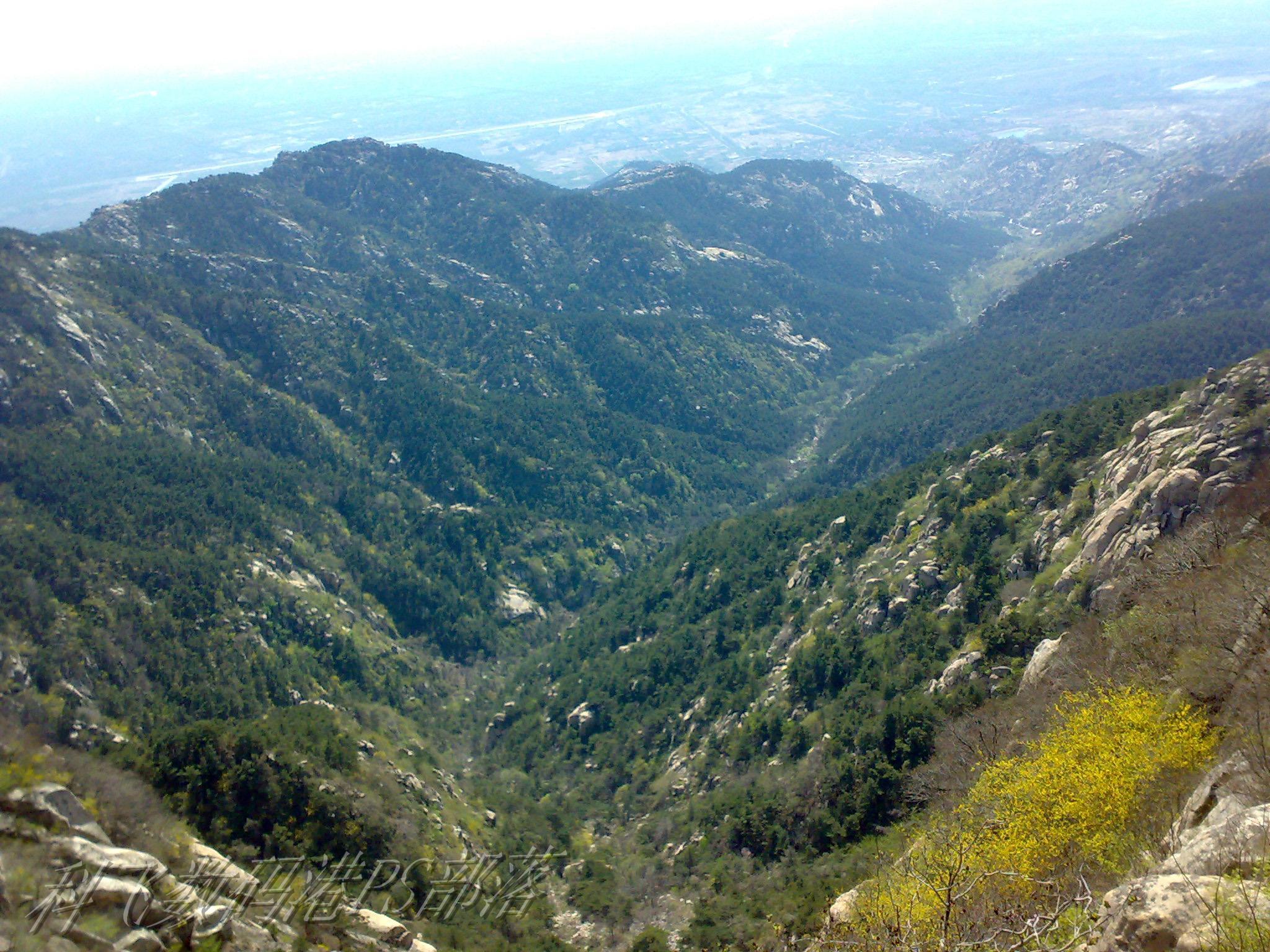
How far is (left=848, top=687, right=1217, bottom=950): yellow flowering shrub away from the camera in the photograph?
18.6 metres

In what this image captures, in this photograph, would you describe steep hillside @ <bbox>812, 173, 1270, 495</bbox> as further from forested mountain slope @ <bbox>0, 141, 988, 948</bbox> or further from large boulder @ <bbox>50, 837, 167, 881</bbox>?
large boulder @ <bbox>50, 837, 167, 881</bbox>

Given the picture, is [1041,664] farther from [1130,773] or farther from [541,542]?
[541,542]

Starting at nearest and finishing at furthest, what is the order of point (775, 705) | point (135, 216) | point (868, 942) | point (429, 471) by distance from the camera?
point (868, 942)
point (775, 705)
point (429, 471)
point (135, 216)

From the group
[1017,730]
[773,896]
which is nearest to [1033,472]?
[1017,730]

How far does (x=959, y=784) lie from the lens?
3531 cm

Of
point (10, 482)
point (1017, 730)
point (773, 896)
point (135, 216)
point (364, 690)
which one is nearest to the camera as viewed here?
point (1017, 730)

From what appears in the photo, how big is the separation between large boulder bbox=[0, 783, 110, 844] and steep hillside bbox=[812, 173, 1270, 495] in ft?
440

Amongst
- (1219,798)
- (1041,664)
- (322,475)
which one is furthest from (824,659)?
(322,475)

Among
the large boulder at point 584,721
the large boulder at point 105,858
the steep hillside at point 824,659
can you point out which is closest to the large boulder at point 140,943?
the large boulder at point 105,858

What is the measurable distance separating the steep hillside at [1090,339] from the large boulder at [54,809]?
134 meters

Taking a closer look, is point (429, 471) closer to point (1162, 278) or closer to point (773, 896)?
point (773, 896)

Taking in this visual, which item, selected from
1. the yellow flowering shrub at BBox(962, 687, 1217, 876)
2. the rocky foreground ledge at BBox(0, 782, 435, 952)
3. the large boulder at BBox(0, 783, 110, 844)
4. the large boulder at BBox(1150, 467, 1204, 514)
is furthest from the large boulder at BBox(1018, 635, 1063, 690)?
the large boulder at BBox(0, 783, 110, 844)

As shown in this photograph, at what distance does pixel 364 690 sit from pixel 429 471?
50.5 meters

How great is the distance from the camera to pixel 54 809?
21.1 metres
